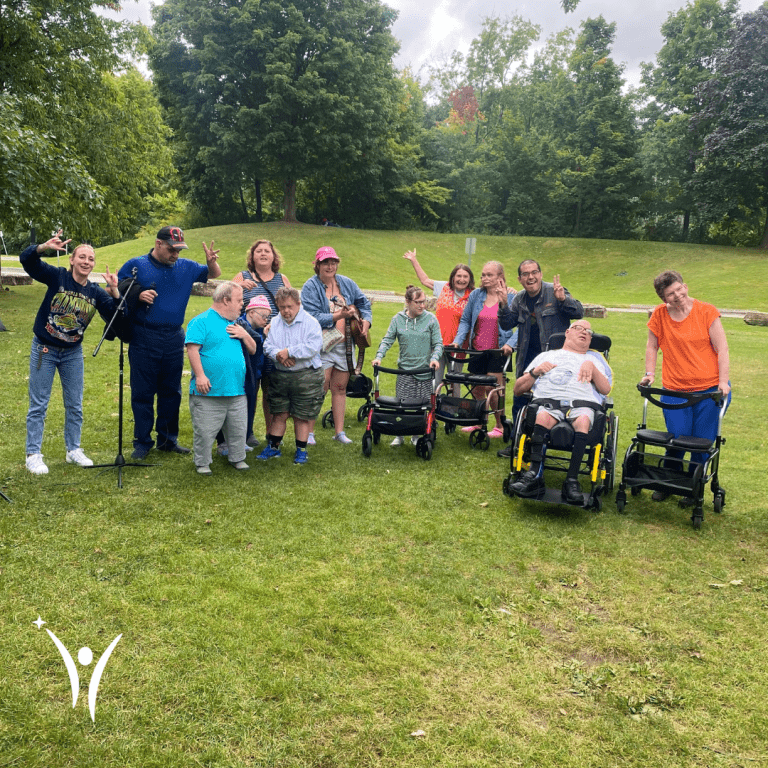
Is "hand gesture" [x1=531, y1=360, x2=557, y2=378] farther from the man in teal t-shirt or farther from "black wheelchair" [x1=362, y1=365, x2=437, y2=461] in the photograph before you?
the man in teal t-shirt

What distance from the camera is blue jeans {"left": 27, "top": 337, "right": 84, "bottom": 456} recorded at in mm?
5105

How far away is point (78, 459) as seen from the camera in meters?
5.39

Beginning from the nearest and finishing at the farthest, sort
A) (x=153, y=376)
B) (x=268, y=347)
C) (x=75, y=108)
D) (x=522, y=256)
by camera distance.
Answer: (x=153, y=376) < (x=268, y=347) < (x=75, y=108) < (x=522, y=256)

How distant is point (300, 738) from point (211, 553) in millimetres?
1697

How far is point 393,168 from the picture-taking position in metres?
38.6

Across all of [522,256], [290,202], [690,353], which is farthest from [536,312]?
[290,202]

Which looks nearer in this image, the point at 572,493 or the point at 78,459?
the point at 572,493

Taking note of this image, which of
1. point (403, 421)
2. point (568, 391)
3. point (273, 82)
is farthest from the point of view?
point (273, 82)

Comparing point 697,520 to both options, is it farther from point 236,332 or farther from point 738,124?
point 738,124

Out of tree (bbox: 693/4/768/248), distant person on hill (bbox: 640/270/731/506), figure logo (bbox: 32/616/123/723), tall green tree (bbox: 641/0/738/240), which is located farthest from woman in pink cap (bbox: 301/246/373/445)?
tall green tree (bbox: 641/0/738/240)

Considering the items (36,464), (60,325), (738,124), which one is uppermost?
(738,124)

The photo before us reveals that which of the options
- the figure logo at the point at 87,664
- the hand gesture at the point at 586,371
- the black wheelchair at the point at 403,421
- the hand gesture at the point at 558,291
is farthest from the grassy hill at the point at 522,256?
the figure logo at the point at 87,664

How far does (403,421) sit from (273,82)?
29.7 meters

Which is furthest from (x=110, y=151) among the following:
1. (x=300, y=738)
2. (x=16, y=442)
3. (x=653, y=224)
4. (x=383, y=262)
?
(x=653, y=224)
